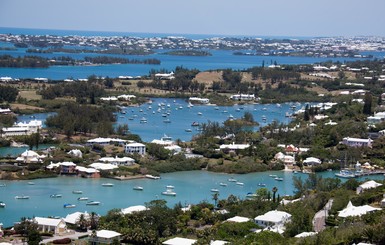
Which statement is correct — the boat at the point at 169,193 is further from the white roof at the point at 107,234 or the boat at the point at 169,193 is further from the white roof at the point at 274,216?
the white roof at the point at 107,234

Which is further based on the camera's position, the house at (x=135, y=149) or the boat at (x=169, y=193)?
the house at (x=135, y=149)

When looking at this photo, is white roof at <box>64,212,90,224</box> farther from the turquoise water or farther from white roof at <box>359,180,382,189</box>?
white roof at <box>359,180,382,189</box>

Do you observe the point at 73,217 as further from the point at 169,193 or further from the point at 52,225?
the point at 169,193

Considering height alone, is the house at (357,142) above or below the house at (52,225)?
below

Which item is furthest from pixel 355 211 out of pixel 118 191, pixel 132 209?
pixel 118 191

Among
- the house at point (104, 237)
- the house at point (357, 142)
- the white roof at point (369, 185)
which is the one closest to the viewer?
the house at point (104, 237)

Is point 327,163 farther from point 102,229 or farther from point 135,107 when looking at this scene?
point 135,107

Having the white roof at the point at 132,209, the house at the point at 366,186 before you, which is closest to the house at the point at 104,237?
the white roof at the point at 132,209
